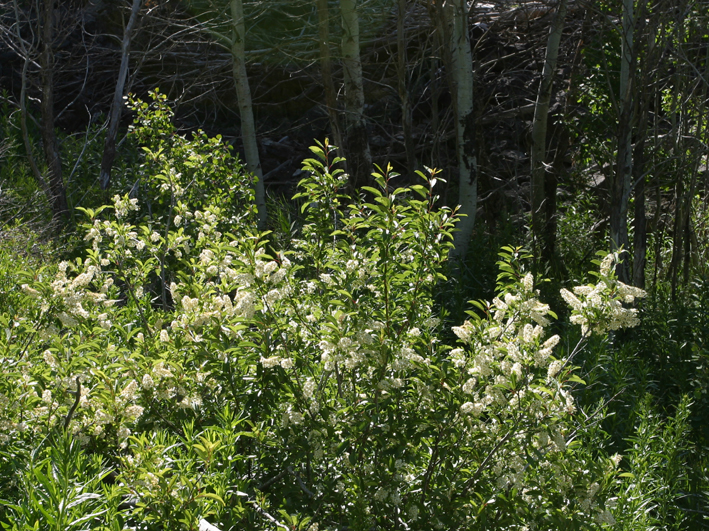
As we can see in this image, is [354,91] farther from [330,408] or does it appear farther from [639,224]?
[330,408]

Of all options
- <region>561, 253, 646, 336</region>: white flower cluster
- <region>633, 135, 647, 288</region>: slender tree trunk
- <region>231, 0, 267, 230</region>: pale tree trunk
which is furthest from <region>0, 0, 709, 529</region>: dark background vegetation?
<region>561, 253, 646, 336</region>: white flower cluster

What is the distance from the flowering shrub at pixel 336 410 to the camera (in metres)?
1.97

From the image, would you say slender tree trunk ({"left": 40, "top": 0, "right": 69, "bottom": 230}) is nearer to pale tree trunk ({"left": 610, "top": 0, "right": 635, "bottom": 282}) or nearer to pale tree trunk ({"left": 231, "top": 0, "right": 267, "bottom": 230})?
pale tree trunk ({"left": 231, "top": 0, "right": 267, "bottom": 230})

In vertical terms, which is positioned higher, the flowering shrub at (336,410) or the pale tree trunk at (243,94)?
the pale tree trunk at (243,94)

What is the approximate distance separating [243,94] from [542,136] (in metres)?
3.67

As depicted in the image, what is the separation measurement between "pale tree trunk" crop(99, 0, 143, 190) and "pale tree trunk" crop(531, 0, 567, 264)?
457 centimetres

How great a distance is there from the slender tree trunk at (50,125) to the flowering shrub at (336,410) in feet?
18.8

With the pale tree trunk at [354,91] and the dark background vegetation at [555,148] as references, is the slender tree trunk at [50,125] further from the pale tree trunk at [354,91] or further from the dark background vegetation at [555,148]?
the pale tree trunk at [354,91]

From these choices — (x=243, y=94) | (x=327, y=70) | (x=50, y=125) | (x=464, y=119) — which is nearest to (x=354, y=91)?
→ (x=327, y=70)

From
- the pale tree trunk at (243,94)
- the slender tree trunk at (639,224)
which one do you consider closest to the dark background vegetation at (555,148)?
the slender tree trunk at (639,224)

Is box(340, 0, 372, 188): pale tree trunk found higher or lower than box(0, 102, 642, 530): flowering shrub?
higher

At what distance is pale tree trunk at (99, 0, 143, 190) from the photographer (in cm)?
716

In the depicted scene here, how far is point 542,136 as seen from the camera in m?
6.88

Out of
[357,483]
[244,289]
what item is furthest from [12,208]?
[357,483]
